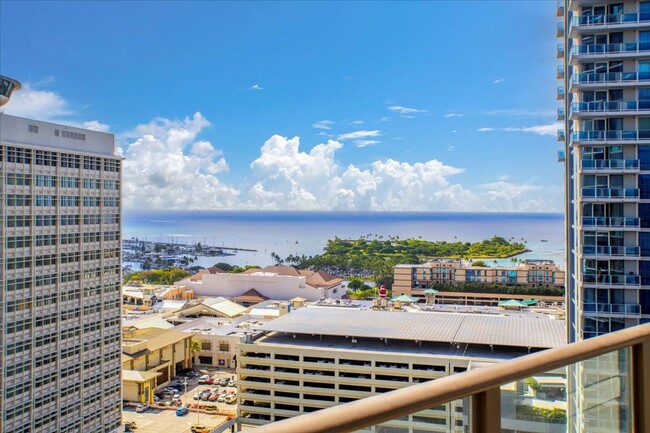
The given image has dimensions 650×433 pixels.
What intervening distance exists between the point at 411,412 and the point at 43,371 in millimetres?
11123

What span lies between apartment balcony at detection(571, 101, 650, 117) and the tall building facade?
9.06m

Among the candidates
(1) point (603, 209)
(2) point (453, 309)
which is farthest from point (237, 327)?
(1) point (603, 209)

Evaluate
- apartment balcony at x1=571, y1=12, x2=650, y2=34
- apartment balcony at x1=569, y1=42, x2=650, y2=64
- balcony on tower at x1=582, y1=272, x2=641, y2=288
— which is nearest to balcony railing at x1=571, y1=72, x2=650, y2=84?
apartment balcony at x1=569, y1=42, x2=650, y2=64

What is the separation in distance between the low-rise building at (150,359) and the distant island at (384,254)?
54.4 ft

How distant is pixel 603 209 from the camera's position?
6516 mm

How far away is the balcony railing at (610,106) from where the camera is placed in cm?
623

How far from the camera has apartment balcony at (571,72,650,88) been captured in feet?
20.4

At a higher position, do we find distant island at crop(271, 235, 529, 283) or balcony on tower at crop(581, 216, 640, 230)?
balcony on tower at crop(581, 216, 640, 230)

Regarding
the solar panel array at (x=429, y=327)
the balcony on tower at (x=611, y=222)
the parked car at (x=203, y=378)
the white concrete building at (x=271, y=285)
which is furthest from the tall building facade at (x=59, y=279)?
the white concrete building at (x=271, y=285)

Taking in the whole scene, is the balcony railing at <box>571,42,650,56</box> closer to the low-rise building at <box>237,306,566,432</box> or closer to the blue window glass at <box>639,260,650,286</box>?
the blue window glass at <box>639,260,650,286</box>

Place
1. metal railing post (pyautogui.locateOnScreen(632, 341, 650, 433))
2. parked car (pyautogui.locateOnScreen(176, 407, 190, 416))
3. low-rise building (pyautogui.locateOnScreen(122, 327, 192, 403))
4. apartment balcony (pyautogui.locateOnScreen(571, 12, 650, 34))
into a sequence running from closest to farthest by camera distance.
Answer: metal railing post (pyautogui.locateOnScreen(632, 341, 650, 433)) < apartment balcony (pyautogui.locateOnScreen(571, 12, 650, 34)) < parked car (pyautogui.locateOnScreen(176, 407, 190, 416)) < low-rise building (pyautogui.locateOnScreen(122, 327, 192, 403))

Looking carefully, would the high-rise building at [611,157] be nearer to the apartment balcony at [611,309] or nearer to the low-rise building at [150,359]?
the apartment balcony at [611,309]

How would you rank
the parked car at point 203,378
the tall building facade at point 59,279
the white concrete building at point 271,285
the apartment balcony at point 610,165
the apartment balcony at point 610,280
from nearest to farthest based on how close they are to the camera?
1. the apartment balcony at point 610,165
2. the apartment balcony at point 610,280
3. the tall building facade at point 59,279
4. the parked car at point 203,378
5. the white concrete building at point 271,285

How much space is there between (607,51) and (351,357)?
25.4 feet
